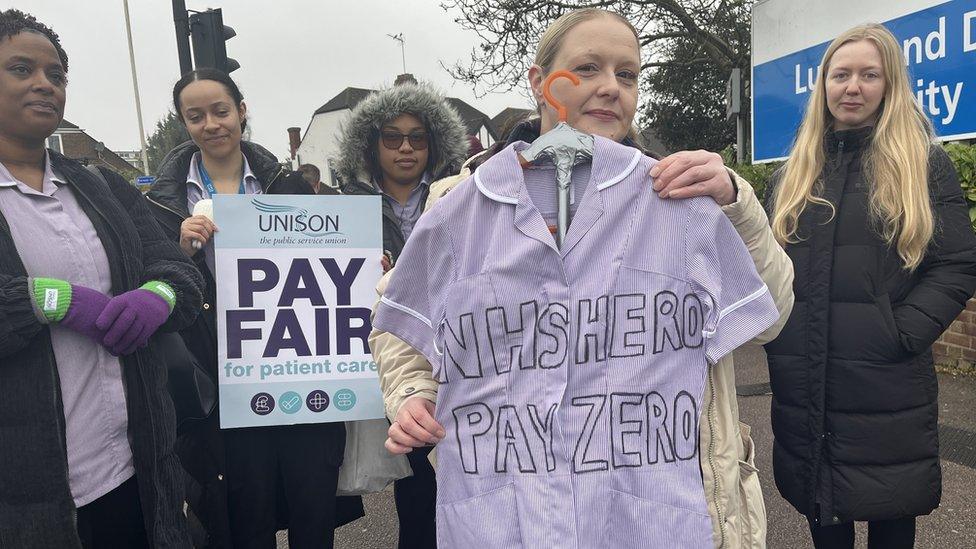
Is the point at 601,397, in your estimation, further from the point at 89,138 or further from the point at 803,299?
the point at 89,138

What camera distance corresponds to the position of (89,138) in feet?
168

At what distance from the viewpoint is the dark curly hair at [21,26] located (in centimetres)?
182

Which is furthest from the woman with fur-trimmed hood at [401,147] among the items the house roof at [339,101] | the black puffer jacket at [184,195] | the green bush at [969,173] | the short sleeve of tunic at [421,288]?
the house roof at [339,101]

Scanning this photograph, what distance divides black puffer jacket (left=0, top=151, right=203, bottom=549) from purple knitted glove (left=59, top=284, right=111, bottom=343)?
73mm

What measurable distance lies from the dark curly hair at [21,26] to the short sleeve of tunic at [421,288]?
135cm

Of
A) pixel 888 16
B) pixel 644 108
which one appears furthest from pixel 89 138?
pixel 888 16

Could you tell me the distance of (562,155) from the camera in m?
1.42

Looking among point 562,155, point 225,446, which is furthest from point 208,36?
point 562,155

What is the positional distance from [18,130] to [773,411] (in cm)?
258

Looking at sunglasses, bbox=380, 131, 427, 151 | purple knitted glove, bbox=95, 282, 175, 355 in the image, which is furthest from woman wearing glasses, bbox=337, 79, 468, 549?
purple knitted glove, bbox=95, 282, 175, 355

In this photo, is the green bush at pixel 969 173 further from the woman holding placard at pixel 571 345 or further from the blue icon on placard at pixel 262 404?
the blue icon on placard at pixel 262 404

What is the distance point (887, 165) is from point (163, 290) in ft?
7.66

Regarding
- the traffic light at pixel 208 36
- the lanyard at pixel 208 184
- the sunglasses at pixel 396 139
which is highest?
the traffic light at pixel 208 36

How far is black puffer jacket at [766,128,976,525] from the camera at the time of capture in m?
2.10
